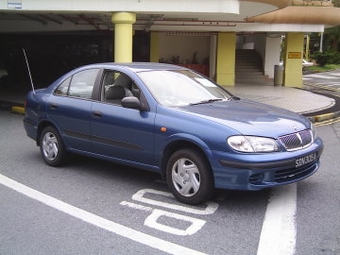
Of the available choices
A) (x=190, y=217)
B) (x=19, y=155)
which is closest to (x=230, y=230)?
(x=190, y=217)

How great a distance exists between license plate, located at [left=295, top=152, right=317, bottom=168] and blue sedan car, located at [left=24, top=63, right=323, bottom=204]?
0.01 metres

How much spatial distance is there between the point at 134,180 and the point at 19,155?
2.55 m

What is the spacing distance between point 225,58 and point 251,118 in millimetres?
15417

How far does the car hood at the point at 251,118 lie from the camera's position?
475 cm

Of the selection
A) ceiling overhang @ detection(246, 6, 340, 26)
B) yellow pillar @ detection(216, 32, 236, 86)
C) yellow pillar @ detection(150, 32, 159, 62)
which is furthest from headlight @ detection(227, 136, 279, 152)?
yellow pillar @ detection(150, 32, 159, 62)

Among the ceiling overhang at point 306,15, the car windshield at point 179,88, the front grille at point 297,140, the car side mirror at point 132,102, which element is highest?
the ceiling overhang at point 306,15

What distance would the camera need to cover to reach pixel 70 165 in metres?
6.82

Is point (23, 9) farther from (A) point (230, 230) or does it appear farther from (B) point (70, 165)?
(A) point (230, 230)

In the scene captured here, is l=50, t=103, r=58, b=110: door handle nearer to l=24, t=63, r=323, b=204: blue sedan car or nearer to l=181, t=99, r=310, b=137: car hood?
l=24, t=63, r=323, b=204: blue sedan car

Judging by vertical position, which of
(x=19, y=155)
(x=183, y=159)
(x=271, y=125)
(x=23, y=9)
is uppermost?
(x=23, y=9)

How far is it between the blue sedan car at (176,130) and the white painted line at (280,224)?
0.32 meters

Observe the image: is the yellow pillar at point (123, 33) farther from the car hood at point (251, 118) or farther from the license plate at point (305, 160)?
the license plate at point (305, 160)

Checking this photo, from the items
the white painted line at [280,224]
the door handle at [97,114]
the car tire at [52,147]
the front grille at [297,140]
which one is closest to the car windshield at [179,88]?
the door handle at [97,114]

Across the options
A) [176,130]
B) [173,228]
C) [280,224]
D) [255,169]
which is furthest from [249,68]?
[173,228]
